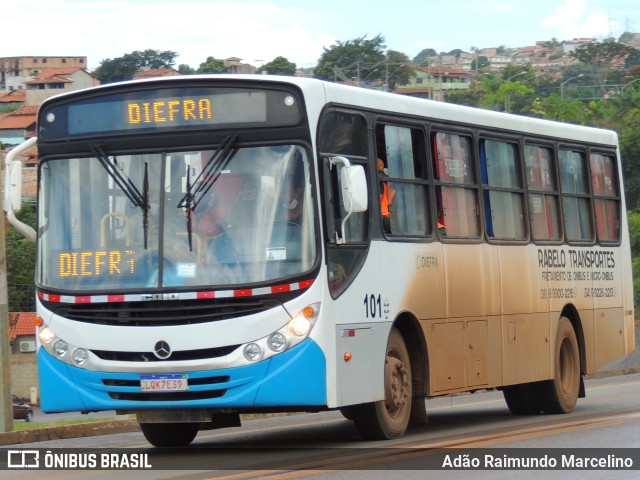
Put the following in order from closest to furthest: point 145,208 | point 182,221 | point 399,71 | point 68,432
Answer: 1. point 182,221
2. point 145,208
3. point 68,432
4. point 399,71

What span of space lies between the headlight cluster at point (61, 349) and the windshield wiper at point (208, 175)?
4.46 ft

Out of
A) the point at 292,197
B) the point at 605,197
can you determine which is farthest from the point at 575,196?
the point at 292,197

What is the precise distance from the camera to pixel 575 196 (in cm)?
1784

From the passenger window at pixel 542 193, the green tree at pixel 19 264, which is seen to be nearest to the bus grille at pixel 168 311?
the passenger window at pixel 542 193

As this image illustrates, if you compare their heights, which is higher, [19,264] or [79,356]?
[19,264]

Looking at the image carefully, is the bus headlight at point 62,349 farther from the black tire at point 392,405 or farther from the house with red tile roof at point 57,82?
the house with red tile roof at point 57,82

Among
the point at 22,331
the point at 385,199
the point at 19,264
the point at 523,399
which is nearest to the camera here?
the point at 385,199

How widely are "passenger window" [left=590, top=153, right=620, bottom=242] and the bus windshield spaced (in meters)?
7.65

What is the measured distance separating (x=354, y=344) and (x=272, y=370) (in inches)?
38.8

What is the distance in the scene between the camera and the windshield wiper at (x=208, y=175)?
38.8ft

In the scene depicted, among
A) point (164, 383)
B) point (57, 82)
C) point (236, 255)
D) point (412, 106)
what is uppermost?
point (57, 82)

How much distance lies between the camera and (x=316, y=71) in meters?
128

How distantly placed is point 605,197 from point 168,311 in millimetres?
8710

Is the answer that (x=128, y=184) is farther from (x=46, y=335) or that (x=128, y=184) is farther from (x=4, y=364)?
(x=4, y=364)
